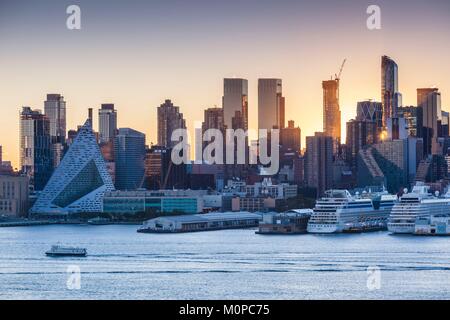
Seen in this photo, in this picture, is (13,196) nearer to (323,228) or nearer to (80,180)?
(80,180)

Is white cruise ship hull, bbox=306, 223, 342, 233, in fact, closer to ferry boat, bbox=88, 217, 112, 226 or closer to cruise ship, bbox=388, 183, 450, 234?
cruise ship, bbox=388, 183, 450, 234

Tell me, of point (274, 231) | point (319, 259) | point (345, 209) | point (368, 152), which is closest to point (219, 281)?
point (319, 259)

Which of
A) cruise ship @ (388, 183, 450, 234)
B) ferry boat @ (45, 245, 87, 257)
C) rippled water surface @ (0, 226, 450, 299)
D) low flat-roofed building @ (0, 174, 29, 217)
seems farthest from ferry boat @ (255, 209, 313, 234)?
low flat-roofed building @ (0, 174, 29, 217)

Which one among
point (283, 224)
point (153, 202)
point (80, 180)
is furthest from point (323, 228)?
point (80, 180)

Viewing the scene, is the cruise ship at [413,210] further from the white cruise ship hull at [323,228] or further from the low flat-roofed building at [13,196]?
the low flat-roofed building at [13,196]

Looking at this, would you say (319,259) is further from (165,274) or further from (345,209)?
(345,209)

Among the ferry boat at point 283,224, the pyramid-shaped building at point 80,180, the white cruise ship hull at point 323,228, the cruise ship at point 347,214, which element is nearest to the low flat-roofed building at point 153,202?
the pyramid-shaped building at point 80,180
